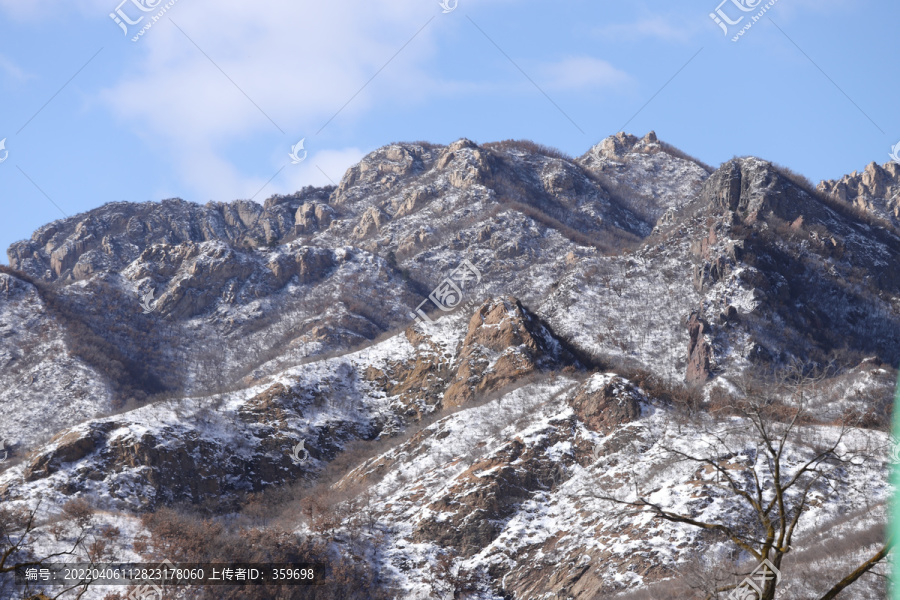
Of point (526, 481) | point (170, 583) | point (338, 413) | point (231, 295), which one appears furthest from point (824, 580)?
point (231, 295)

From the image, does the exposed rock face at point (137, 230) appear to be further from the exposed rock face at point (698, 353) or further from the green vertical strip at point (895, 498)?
the green vertical strip at point (895, 498)

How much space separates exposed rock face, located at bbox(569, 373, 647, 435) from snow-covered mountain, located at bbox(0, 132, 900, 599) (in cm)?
22

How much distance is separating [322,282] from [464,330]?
Answer: 61.0 meters

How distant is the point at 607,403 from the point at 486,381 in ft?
44.7

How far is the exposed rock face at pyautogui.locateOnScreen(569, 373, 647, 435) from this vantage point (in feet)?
166

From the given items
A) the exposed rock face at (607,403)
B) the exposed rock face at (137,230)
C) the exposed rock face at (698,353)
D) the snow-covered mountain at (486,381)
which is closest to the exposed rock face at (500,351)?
the snow-covered mountain at (486,381)

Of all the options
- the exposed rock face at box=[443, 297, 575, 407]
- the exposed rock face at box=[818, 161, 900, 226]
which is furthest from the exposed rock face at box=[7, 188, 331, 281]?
the exposed rock face at box=[818, 161, 900, 226]

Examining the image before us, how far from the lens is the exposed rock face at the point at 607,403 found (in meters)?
50.6

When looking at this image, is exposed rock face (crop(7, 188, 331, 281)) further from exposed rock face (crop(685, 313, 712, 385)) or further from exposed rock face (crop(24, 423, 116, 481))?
exposed rock face (crop(685, 313, 712, 385))

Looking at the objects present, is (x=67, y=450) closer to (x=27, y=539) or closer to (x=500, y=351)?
(x=27, y=539)

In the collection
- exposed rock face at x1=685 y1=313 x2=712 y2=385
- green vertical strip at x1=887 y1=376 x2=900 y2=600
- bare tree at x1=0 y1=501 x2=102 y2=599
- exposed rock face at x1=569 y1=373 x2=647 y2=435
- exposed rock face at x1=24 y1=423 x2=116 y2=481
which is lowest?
green vertical strip at x1=887 y1=376 x2=900 y2=600

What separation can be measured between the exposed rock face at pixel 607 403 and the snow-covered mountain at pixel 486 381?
0.22 meters

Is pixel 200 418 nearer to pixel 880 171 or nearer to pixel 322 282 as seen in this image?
pixel 322 282

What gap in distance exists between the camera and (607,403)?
5144cm
